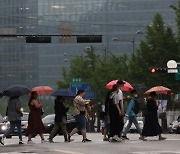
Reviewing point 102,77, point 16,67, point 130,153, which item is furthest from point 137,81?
point 16,67

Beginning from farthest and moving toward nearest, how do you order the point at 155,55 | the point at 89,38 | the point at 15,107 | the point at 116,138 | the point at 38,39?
the point at 155,55 → the point at 89,38 → the point at 38,39 → the point at 15,107 → the point at 116,138

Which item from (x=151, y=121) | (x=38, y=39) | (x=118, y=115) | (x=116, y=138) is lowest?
(x=116, y=138)

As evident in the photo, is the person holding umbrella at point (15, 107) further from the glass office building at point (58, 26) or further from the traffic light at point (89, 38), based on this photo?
the glass office building at point (58, 26)

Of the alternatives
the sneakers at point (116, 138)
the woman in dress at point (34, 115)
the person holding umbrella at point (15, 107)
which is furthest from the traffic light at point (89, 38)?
the sneakers at point (116, 138)

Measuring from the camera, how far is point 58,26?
153500 millimetres

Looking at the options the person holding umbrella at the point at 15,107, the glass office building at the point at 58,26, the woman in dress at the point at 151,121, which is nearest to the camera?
the person holding umbrella at the point at 15,107

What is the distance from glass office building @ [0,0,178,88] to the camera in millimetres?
160000

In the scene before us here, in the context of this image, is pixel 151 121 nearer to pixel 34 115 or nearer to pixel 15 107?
pixel 34 115

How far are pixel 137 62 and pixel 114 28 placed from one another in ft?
343

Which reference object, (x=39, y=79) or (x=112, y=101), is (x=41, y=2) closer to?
(x=39, y=79)

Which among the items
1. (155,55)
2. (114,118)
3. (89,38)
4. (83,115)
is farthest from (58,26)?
(114,118)

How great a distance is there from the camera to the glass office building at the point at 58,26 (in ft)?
525

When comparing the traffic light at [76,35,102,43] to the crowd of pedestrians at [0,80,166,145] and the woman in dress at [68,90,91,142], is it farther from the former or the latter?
the woman in dress at [68,90,91,142]

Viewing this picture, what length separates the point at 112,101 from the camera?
21344 mm
